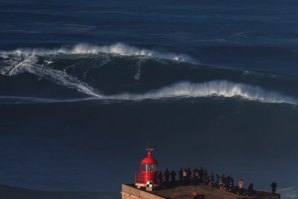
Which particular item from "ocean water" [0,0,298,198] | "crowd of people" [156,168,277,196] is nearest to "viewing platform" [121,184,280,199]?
"crowd of people" [156,168,277,196]

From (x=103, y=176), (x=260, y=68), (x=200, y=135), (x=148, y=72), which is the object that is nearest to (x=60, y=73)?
(x=148, y=72)

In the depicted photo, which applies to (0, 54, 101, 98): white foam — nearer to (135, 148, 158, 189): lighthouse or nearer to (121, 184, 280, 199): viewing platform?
(121, 184, 280, 199): viewing platform

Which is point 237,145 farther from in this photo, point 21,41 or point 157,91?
point 21,41

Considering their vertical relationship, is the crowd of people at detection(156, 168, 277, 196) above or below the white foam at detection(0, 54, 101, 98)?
below

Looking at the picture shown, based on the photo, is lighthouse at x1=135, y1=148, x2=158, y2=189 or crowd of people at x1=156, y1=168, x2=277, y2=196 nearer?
lighthouse at x1=135, y1=148, x2=158, y2=189

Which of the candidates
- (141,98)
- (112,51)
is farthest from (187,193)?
Answer: (112,51)

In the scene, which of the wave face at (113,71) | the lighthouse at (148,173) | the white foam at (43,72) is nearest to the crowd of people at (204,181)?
the lighthouse at (148,173)

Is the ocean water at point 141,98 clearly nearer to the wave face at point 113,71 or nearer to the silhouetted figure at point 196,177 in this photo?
the wave face at point 113,71

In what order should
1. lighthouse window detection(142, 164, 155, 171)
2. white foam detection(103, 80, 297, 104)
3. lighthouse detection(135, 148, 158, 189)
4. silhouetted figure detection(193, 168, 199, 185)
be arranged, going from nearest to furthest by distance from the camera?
lighthouse detection(135, 148, 158, 189), lighthouse window detection(142, 164, 155, 171), silhouetted figure detection(193, 168, 199, 185), white foam detection(103, 80, 297, 104)
